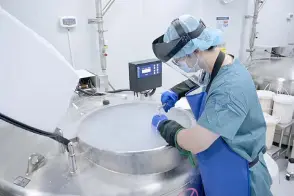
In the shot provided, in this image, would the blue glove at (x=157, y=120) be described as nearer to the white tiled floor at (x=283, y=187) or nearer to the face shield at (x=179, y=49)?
the face shield at (x=179, y=49)

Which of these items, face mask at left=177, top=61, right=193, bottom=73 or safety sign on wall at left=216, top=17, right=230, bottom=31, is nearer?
face mask at left=177, top=61, right=193, bottom=73

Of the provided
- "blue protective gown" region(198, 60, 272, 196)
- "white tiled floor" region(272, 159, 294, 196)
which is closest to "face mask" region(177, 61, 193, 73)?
"blue protective gown" region(198, 60, 272, 196)

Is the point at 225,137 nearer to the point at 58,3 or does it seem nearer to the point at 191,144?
the point at 191,144

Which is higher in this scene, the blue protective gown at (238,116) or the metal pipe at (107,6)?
the metal pipe at (107,6)

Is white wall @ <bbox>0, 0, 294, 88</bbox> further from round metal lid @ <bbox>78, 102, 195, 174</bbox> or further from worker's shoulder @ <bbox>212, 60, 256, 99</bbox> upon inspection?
worker's shoulder @ <bbox>212, 60, 256, 99</bbox>

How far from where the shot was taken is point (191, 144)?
2.61 ft

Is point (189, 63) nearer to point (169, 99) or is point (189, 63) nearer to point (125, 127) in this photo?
point (169, 99)

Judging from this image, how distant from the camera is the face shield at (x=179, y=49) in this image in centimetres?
82

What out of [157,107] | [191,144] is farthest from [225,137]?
[157,107]

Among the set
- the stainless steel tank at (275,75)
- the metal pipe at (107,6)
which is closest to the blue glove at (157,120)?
the metal pipe at (107,6)

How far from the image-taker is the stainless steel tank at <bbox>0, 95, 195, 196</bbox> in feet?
2.60

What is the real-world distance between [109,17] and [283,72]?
1859 mm

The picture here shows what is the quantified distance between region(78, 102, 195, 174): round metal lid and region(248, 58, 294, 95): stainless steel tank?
1641mm

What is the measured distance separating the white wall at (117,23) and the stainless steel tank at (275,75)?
730 mm
